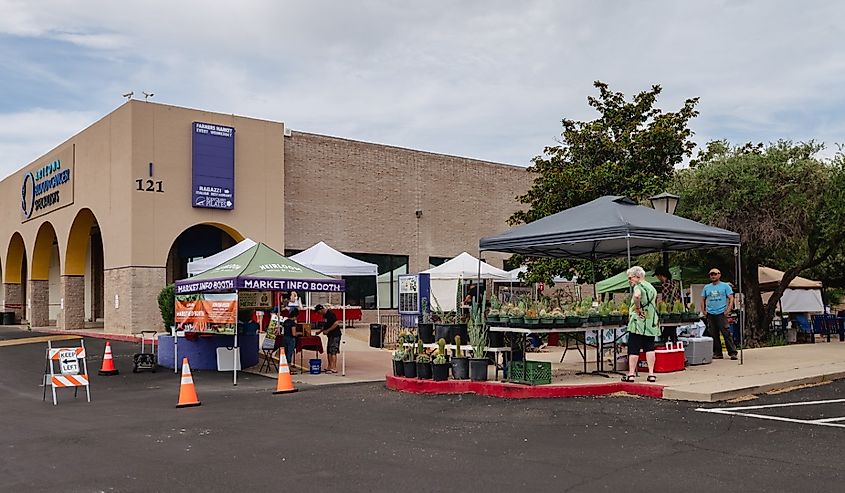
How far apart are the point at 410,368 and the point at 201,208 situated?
54.0ft

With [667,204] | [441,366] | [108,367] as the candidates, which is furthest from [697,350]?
[108,367]

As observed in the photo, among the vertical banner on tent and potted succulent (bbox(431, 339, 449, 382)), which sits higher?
the vertical banner on tent

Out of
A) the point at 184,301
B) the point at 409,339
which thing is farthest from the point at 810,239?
the point at 184,301

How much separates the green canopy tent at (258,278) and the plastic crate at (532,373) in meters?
5.15

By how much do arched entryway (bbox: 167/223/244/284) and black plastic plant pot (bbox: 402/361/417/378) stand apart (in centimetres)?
1844

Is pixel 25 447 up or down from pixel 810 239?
down

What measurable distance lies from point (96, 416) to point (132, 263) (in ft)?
50.4

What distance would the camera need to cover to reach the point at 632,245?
15828 millimetres

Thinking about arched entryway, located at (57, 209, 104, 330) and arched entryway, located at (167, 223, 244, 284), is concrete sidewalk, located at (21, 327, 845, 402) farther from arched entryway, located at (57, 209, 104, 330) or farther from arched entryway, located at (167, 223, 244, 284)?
arched entryway, located at (57, 209, 104, 330)

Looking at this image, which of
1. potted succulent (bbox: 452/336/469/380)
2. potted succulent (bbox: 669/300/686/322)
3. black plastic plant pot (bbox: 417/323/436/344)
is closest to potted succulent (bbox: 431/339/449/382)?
potted succulent (bbox: 452/336/469/380)

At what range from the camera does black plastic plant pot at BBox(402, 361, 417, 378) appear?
44.3 feet

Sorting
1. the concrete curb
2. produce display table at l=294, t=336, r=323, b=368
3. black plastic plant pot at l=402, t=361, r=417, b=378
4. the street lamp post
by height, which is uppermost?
the street lamp post

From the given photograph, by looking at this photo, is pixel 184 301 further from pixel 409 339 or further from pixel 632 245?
pixel 632 245

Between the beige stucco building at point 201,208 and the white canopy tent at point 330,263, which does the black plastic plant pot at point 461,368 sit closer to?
the white canopy tent at point 330,263
